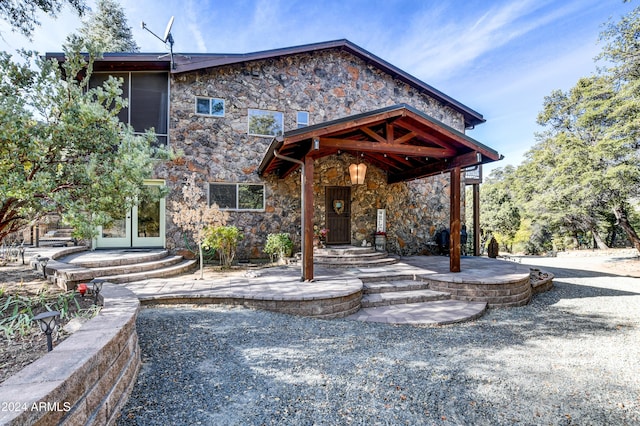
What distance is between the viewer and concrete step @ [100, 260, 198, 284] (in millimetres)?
5696

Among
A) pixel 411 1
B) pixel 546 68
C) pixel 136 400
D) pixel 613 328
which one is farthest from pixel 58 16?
pixel 546 68

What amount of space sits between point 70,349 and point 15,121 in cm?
232

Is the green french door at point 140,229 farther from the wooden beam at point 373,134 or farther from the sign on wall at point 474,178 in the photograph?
the sign on wall at point 474,178

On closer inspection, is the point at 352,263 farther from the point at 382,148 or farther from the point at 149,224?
the point at 149,224

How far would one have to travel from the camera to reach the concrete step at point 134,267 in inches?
222

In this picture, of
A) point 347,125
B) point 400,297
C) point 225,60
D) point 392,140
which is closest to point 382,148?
point 392,140

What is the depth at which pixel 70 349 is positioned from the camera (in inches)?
75.1

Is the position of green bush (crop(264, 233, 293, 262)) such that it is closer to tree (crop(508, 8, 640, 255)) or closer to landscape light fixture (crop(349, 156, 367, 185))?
landscape light fixture (crop(349, 156, 367, 185))

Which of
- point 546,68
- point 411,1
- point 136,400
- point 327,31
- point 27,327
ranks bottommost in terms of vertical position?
point 136,400

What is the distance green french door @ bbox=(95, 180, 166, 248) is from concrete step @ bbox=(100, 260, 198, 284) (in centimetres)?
156

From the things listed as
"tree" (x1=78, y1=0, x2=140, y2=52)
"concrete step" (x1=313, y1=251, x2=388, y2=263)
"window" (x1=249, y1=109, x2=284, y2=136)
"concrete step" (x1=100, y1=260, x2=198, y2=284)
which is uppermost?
"tree" (x1=78, y1=0, x2=140, y2=52)

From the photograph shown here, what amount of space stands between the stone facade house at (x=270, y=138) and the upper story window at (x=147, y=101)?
0.03 metres

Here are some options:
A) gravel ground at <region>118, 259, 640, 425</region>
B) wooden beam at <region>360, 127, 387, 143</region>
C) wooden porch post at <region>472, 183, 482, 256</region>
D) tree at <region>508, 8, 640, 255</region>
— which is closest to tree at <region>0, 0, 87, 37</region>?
gravel ground at <region>118, 259, 640, 425</region>

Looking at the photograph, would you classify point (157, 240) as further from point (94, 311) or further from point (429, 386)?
point (429, 386)
